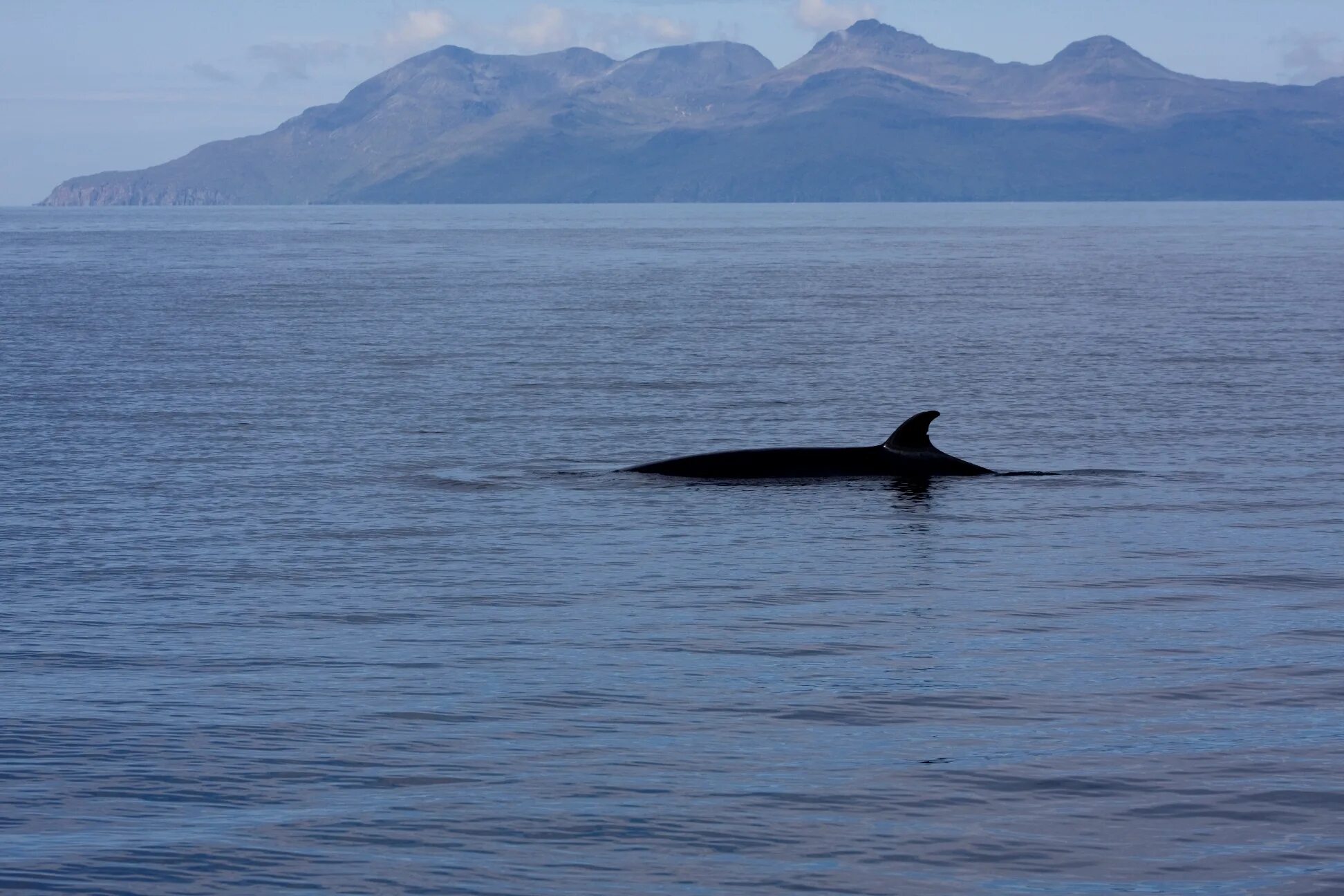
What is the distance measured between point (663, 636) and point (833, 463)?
8289 mm

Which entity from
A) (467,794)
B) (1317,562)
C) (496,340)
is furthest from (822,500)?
(496,340)

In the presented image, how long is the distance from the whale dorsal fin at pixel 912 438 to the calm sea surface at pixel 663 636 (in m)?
0.71

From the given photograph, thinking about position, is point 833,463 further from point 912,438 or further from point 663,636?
point 663,636

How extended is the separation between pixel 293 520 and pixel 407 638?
580cm

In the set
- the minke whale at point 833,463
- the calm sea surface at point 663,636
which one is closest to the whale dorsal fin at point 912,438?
the minke whale at point 833,463

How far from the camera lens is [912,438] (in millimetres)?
21219

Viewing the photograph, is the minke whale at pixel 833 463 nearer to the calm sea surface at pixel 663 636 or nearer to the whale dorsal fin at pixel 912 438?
the whale dorsal fin at pixel 912 438

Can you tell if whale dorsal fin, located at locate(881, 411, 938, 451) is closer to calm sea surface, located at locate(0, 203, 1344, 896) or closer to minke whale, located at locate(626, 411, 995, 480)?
minke whale, located at locate(626, 411, 995, 480)

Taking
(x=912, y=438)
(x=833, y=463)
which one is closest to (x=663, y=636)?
(x=833, y=463)

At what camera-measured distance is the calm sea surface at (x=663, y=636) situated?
887 cm

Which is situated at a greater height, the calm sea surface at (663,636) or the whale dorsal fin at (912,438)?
the whale dorsal fin at (912,438)

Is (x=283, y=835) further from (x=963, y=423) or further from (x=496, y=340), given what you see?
(x=496, y=340)

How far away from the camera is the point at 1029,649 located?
42.6ft

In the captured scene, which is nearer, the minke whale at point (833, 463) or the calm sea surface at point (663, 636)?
the calm sea surface at point (663, 636)
